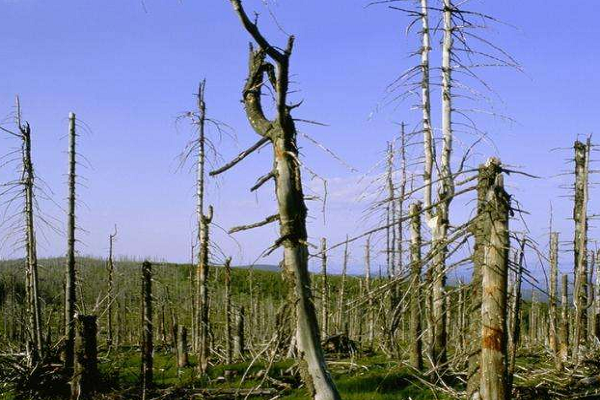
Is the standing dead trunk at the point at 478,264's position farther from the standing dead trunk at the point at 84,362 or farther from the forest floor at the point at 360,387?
the standing dead trunk at the point at 84,362

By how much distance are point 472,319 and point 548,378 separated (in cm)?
700

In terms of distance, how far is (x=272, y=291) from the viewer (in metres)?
88.1

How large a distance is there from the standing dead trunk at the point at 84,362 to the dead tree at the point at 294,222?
7.15 meters

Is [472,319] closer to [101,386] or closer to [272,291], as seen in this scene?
[101,386]

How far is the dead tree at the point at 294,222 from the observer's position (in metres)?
5.44

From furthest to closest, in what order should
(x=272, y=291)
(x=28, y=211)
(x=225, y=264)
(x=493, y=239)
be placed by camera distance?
(x=272, y=291) < (x=225, y=264) < (x=28, y=211) < (x=493, y=239)

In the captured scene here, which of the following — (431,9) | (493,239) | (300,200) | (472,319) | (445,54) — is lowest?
(472,319)

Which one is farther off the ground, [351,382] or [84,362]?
[84,362]

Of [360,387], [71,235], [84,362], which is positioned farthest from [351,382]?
[71,235]

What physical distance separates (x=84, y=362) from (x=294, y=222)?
753 centimetres

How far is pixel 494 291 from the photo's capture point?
16.9 ft

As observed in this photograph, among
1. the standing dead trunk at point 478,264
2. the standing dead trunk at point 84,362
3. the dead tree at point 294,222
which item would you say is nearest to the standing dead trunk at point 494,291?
the standing dead trunk at point 478,264

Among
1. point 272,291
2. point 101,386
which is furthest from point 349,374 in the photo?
point 272,291

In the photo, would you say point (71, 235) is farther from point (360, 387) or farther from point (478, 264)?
point (478, 264)
